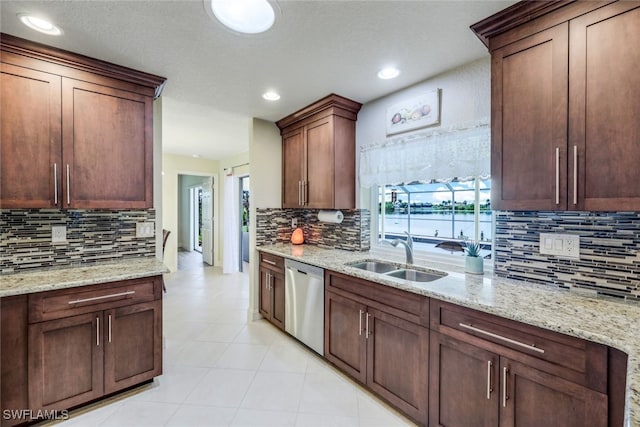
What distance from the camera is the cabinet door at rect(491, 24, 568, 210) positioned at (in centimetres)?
140

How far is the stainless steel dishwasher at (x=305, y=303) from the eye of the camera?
2420 mm

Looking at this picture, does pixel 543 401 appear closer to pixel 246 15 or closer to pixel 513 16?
pixel 513 16

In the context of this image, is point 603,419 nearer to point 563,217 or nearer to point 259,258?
point 563,217

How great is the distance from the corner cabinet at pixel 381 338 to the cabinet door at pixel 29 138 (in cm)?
207

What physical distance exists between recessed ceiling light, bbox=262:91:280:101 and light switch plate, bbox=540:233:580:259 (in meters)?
2.36

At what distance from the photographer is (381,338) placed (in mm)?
1909

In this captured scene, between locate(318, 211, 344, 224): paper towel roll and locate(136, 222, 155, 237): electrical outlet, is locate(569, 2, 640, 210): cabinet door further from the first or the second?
locate(136, 222, 155, 237): electrical outlet

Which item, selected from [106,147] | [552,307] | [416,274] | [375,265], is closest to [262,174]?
[106,147]

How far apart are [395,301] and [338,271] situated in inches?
20.9

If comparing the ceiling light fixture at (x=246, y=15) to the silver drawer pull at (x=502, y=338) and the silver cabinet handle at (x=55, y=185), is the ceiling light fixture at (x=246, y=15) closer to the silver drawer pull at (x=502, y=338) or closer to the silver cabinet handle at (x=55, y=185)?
the silver cabinet handle at (x=55, y=185)

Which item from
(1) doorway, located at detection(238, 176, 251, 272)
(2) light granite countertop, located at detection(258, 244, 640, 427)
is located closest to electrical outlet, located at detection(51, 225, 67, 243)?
(2) light granite countertop, located at detection(258, 244, 640, 427)

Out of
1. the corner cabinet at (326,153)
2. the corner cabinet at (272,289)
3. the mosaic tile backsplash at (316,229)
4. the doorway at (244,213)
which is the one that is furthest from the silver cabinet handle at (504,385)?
the doorway at (244,213)

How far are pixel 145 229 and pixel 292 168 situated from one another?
1627mm

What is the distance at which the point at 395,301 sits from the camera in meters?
1.81
